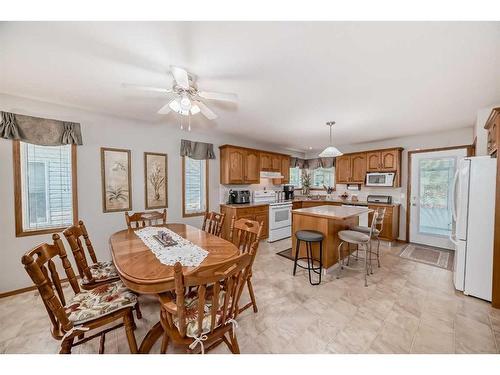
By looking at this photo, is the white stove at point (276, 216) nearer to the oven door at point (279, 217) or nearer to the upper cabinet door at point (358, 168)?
the oven door at point (279, 217)

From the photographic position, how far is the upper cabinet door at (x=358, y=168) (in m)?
4.68

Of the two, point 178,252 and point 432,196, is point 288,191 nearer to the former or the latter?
point 432,196

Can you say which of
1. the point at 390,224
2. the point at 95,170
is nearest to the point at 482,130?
the point at 390,224

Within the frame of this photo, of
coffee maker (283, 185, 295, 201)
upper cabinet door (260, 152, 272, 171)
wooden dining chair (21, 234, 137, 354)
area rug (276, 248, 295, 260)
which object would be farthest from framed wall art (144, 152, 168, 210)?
coffee maker (283, 185, 295, 201)

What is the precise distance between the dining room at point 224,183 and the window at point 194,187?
0.03m

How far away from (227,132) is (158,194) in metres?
1.83

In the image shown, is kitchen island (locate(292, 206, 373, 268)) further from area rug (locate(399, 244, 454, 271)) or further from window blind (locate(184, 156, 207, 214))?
window blind (locate(184, 156, 207, 214))

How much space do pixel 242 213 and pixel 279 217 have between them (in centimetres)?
104

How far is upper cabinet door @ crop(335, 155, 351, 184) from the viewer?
4.95 meters

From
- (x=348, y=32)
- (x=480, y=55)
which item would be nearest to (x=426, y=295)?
(x=480, y=55)

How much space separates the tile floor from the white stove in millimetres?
1717
